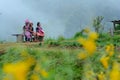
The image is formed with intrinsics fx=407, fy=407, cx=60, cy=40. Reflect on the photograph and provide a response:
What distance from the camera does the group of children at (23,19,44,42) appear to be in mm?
15434

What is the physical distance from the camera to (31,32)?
1562cm

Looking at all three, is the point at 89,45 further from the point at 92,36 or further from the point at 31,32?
the point at 31,32

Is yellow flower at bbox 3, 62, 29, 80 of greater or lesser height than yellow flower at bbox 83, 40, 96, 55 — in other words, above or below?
below

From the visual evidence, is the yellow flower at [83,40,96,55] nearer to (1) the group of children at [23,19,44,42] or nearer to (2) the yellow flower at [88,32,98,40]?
(2) the yellow flower at [88,32,98,40]

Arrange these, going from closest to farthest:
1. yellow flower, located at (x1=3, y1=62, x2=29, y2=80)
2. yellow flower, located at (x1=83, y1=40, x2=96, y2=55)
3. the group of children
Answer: yellow flower, located at (x1=3, y1=62, x2=29, y2=80)
yellow flower, located at (x1=83, y1=40, x2=96, y2=55)
the group of children

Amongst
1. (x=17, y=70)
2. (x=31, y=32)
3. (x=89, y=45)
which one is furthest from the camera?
(x=31, y=32)

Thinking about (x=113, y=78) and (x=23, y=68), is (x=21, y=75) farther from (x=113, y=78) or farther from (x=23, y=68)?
(x=113, y=78)

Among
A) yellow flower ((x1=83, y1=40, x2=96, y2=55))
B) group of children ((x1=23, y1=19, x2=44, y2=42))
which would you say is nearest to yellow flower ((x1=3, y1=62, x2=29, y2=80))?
yellow flower ((x1=83, y1=40, x2=96, y2=55))

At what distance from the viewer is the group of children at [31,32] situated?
15434 mm

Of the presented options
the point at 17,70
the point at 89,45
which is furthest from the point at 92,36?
the point at 17,70

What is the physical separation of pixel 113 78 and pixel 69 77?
1488 millimetres

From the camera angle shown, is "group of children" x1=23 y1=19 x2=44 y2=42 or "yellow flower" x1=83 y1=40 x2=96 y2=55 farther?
"group of children" x1=23 y1=19 x2=44 y2=42

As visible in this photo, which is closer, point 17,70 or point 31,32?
point 17,70

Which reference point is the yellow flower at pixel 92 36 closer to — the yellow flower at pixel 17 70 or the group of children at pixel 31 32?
the yellow flower at pixel 17 70
